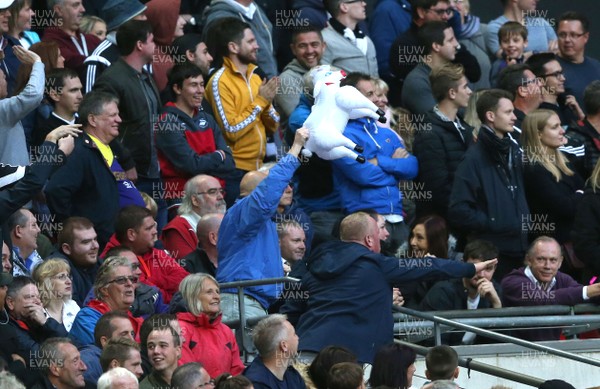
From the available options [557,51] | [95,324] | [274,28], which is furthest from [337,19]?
[95,324]

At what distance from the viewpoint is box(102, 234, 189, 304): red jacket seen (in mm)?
12242

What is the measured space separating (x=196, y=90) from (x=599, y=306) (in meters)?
3.75

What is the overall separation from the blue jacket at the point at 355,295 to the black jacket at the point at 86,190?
203 centimetres

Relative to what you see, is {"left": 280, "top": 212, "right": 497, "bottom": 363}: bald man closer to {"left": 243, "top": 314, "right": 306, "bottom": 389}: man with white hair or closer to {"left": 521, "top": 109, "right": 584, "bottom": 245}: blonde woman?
{"left": 243, "top": 314, "right": 306, "bottom": 389}: man with white hair

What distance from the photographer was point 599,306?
12.8 m

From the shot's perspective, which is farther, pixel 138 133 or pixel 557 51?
pixel 557 51

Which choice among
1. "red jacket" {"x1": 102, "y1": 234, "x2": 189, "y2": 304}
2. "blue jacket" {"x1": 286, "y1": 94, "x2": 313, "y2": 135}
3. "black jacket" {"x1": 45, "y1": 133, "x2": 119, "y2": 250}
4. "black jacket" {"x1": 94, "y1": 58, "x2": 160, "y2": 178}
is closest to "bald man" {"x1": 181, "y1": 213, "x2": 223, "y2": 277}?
"red jacket" {"x1": 102, "y1": 234, "x2": 189, "y2": 304}

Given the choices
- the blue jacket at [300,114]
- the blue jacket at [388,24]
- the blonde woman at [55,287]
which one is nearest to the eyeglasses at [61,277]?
the blonde woman at [55,287]

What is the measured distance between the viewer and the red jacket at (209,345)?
1100 centimetres

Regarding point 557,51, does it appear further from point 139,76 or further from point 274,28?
point 139,76

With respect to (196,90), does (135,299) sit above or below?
below

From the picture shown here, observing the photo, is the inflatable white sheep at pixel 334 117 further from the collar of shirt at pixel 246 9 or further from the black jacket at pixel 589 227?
the collar of shirt at pixel 246 9

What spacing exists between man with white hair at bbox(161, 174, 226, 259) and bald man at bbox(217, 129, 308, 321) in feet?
2.64

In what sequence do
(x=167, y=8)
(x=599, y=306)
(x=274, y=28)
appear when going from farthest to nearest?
1. (x=274, y=28)
2. (x=167, y=8)
3. (x=599, y=306)
